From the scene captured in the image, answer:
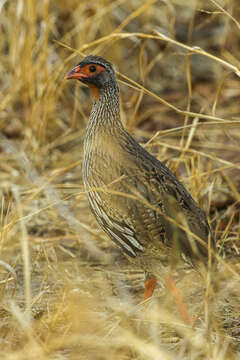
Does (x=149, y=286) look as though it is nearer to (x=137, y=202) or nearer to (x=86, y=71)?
(x=137, y=202)

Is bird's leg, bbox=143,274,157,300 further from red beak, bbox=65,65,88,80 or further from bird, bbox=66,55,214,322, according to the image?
red beak, bbox=65,65,88,80

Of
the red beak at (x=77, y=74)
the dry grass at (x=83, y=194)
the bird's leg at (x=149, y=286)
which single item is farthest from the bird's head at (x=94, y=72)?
the bird's leg at (x=149, y=286)

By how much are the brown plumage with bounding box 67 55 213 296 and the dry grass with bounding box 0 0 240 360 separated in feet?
0.80

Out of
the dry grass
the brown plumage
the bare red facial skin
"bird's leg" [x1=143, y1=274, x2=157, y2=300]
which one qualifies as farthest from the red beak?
"bird's leg" [x1=143, y1=274, x2=157, y2=300]

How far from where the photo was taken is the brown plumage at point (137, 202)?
3.43 meters

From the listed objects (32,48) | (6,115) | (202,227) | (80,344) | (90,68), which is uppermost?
(32,48)

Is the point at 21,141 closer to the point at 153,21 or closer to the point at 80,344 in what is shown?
the point at 153,21

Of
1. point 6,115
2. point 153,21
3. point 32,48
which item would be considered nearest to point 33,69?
point 32,48

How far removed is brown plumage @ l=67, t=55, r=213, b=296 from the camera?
343 cm

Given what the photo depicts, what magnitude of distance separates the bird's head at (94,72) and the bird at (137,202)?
6 cm

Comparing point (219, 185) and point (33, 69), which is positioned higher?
point (33, 69)

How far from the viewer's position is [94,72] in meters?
3.74

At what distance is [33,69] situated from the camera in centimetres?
566

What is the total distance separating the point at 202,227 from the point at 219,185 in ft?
4.20
